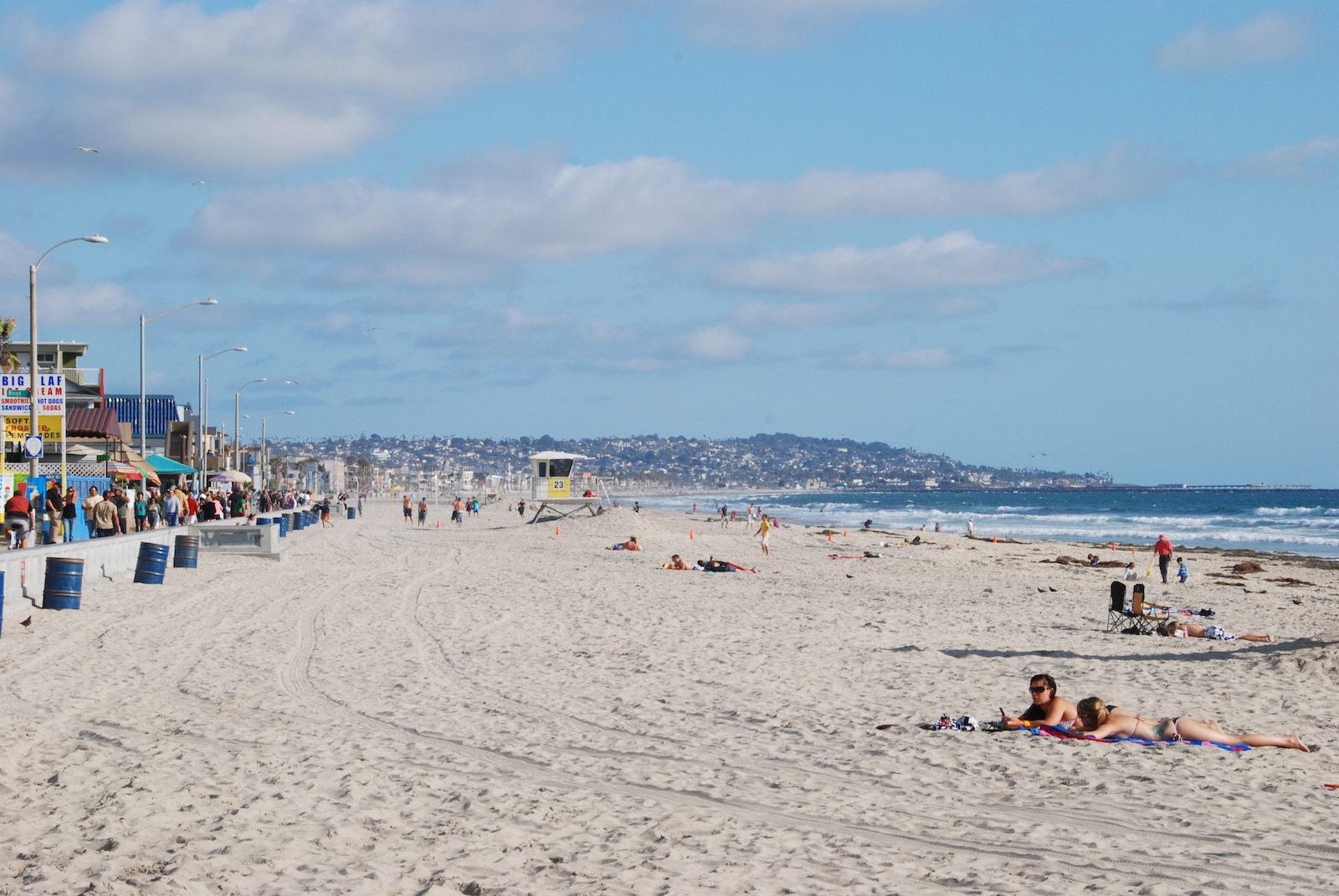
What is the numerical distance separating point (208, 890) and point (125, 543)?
20.2 m

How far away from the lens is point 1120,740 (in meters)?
10.1

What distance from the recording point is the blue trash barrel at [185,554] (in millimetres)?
27578

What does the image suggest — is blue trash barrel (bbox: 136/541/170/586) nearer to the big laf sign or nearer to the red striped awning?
the big laf sign

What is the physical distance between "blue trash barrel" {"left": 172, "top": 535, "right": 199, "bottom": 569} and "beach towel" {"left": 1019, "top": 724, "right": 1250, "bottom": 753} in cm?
2151

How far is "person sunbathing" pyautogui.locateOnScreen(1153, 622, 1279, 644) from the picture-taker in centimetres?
1722

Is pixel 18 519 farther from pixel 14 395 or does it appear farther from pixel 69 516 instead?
pixel 14 395

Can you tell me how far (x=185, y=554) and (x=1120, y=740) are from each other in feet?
73.3

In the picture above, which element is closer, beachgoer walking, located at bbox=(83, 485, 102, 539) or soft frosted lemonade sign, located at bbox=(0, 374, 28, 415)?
soft frosted lemonade sign, located at bbox=(0, 374, 28, 415)

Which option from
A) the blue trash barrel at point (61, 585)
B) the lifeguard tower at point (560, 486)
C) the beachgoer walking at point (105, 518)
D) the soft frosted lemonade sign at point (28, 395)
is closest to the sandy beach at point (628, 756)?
the blue trash barrel at point (61, 585)

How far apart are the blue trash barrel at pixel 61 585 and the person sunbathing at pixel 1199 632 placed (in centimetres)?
1545

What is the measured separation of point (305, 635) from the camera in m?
16.7

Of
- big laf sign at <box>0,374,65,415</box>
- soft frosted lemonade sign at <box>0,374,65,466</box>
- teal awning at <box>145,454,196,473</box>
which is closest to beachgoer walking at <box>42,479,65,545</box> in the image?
soft frosted lemonade sign at <box>0,374,65,466</box>

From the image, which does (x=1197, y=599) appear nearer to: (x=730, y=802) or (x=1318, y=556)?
(x=730, y=802)

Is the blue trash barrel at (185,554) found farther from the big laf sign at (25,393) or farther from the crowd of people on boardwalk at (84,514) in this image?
the big laf sign at (25,393)
